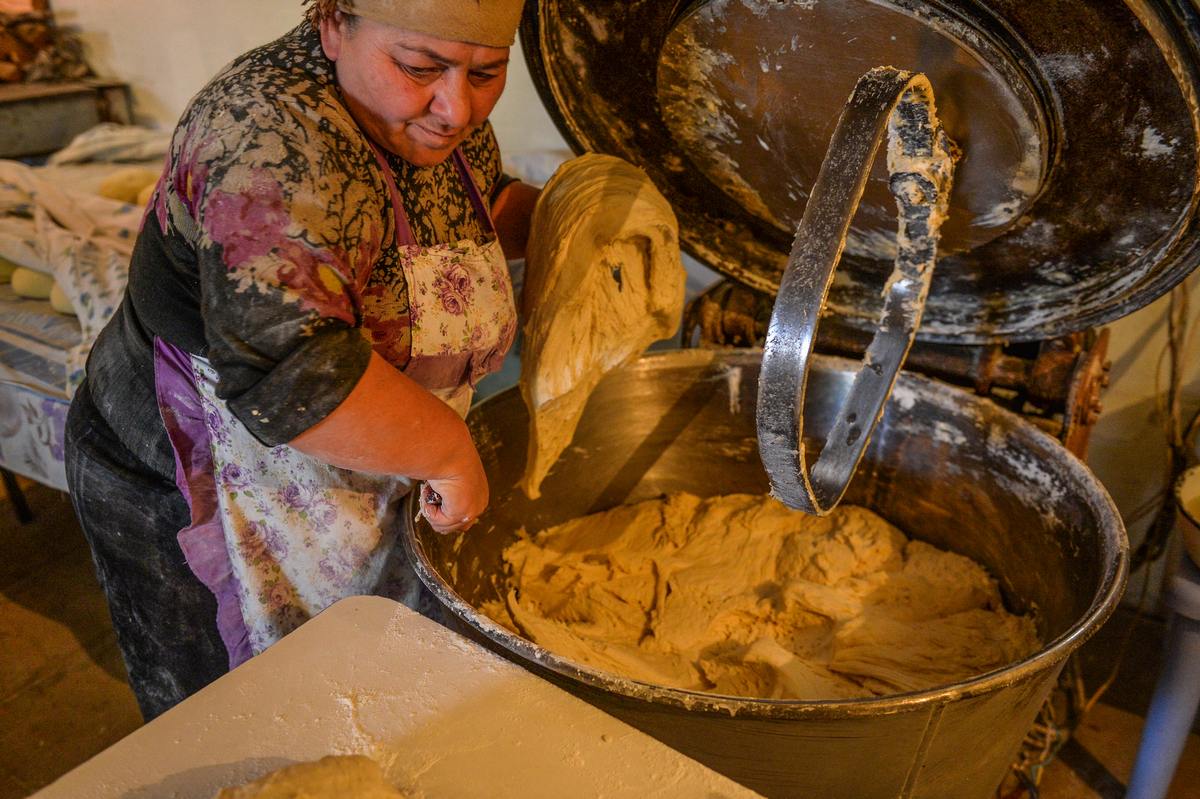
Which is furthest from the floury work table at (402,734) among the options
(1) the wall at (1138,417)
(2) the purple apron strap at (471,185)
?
(1) the wall at (1138,417)

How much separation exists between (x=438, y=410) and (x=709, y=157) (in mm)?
844

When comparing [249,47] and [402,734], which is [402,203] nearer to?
[402,734]

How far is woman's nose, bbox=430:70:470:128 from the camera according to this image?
95 cm

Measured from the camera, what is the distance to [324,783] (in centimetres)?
63

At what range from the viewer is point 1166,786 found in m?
1.71

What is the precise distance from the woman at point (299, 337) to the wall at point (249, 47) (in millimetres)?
1695

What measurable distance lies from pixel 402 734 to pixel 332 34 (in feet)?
2.63

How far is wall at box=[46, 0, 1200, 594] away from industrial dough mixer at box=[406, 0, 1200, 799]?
671 millimetres

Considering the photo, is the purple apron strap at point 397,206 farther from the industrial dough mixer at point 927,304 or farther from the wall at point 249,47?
the wall at point 249,47

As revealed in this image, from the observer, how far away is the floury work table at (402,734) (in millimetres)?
677

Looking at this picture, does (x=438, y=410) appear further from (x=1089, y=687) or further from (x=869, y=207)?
(x=1089, y=687)

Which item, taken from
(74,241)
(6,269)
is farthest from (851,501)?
(6,269)

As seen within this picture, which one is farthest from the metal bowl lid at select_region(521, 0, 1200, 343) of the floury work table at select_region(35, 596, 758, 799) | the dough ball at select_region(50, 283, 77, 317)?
the dough ball at select_region(50, 283, 77, 317)

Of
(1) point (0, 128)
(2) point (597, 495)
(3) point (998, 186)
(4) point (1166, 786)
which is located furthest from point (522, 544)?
(1) point (0, 128)
